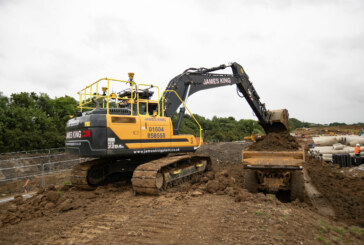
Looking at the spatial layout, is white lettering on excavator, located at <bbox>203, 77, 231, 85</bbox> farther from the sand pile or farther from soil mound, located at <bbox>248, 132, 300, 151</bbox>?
the sand pile

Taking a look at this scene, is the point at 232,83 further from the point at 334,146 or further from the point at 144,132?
the point at 334,146

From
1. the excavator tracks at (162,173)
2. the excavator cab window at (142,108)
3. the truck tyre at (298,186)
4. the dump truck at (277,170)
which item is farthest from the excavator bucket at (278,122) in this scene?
the excavator cab window at (142,108)

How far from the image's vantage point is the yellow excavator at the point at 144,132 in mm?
6641

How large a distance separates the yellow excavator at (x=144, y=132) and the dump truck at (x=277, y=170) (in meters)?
2.20

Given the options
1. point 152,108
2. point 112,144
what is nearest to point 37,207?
point 112,144

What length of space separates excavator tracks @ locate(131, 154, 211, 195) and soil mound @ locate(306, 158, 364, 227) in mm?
4177

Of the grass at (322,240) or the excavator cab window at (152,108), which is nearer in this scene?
the grass at (322,240)

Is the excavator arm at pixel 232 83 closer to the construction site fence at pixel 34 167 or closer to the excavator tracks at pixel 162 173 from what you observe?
the excavator tracks at pixel 162 173

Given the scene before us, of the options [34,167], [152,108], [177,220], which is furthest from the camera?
[34,167]

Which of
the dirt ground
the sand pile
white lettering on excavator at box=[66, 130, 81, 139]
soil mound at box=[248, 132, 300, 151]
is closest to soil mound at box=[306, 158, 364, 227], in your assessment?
the dirt ground

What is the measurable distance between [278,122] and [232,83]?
2225 mm

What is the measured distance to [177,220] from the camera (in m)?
4.71

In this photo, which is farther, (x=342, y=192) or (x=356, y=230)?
(x=342, y=192)

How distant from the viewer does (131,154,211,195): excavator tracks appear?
6.53m
